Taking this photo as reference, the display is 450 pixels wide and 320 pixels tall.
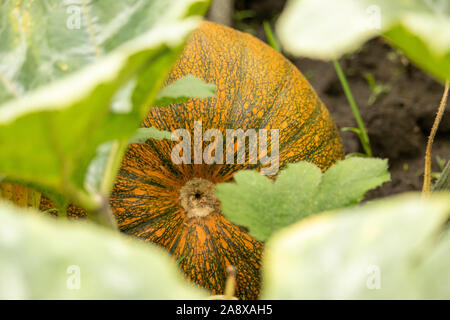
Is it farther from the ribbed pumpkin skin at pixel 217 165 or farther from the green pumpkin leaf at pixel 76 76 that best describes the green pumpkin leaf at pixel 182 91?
the ribbed pumpkin skin at pixel 217 165

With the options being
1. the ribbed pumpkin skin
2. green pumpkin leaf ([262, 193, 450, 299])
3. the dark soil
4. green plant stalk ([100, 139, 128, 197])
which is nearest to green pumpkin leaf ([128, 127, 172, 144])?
green plant stalk ([100, 139, 128, 197])

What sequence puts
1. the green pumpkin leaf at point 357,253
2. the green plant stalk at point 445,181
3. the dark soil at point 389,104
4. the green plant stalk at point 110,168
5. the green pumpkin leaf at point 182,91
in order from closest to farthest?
the green pumpkin leaf at point 357,253 < the green plant stalk at point 110,168 < the green pumpkin leaf at point 182,91 < the green plant stalk at point 445,181 < the dark soil at point 389,104

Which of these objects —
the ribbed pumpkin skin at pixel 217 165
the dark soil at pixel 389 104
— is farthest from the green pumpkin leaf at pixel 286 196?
the dark soil at pixel 389 104

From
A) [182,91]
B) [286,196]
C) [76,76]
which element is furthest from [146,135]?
[76,76]

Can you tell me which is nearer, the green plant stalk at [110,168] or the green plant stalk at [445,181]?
the green plant stalk at [110,168]

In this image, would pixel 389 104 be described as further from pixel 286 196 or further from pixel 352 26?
pixel 352 26

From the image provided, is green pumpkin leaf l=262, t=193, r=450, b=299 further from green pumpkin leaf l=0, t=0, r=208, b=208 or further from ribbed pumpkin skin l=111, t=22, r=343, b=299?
ribbed pumpkin skin l=111, t=22, r=343, b=299

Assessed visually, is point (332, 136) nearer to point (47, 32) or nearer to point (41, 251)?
point (47, 32)
